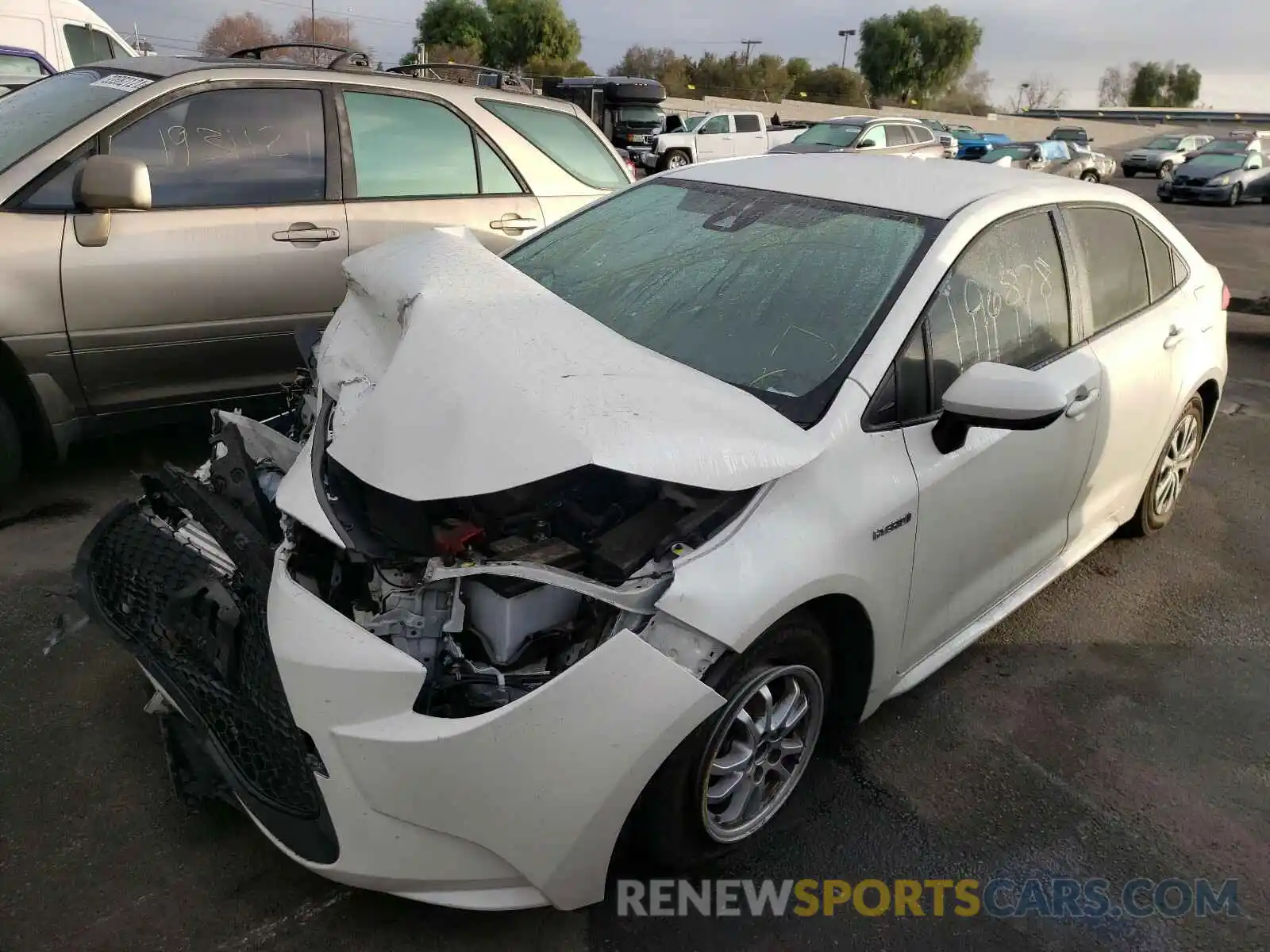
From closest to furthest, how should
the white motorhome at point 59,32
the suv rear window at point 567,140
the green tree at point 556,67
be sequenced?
the suv rear window at point 567,140
the white motorhome at point 59,32
the green tree at point 556,67

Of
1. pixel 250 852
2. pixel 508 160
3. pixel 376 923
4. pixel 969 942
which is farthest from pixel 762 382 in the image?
pixel 508 160

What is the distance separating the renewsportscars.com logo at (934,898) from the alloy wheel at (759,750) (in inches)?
6.0

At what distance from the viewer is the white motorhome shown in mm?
9508

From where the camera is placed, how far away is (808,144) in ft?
61.6

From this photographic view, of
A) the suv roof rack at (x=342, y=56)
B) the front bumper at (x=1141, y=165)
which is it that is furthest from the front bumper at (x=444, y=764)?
the front bumper at (x=1141, y=165)

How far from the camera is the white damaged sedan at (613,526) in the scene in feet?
6.16

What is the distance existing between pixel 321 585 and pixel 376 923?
79 cm

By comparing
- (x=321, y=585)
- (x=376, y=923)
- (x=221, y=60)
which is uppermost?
(x=221, y=60)

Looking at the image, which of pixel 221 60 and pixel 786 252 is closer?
pixel 786 252

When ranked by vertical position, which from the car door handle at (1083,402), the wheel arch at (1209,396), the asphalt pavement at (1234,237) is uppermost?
the car door handle at (1083,402)

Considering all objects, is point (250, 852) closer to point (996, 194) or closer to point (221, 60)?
point (996, 194)

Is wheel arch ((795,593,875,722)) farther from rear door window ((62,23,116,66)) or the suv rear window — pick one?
rear door window ((62,23,116,66))

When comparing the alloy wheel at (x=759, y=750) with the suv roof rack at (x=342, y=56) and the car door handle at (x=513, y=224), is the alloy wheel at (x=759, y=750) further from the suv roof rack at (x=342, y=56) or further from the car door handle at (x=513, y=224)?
the suv roof rack at (x=342, y=56)

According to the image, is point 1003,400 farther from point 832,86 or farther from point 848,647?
point 832,86
